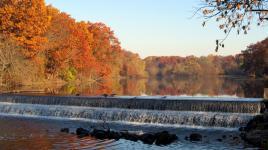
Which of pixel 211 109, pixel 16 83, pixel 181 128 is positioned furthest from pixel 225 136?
pixel 16 83

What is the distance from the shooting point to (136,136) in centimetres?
1967

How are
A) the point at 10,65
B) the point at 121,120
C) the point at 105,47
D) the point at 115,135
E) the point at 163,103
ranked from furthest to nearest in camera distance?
1. the point at 105,47
2. the point at 10,65
3. the point at 163,103
4. the point at 121,120
5. the point at 115,135

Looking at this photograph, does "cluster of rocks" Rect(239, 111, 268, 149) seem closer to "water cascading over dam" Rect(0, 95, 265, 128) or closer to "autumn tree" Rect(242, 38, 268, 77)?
"water cascading over dam" Rect(0, 95, 265, 128)

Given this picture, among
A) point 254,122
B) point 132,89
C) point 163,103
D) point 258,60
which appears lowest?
point 254,122

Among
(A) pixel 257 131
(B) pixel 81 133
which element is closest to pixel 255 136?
(A) pixel 257 131

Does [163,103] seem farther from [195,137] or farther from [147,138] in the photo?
[147,138]

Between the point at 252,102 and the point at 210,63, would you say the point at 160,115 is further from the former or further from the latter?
the point at 210,63

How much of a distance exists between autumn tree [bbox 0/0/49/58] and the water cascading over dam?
22176 millimetres

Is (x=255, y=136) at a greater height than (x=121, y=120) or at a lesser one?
lesser

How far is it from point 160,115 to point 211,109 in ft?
9.39

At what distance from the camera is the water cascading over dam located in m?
23.4

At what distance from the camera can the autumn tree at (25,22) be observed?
52156 millimetres

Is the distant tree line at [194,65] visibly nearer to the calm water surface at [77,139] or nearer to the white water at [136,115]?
the white water at [136,115]

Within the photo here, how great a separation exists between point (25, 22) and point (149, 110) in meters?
31.5
